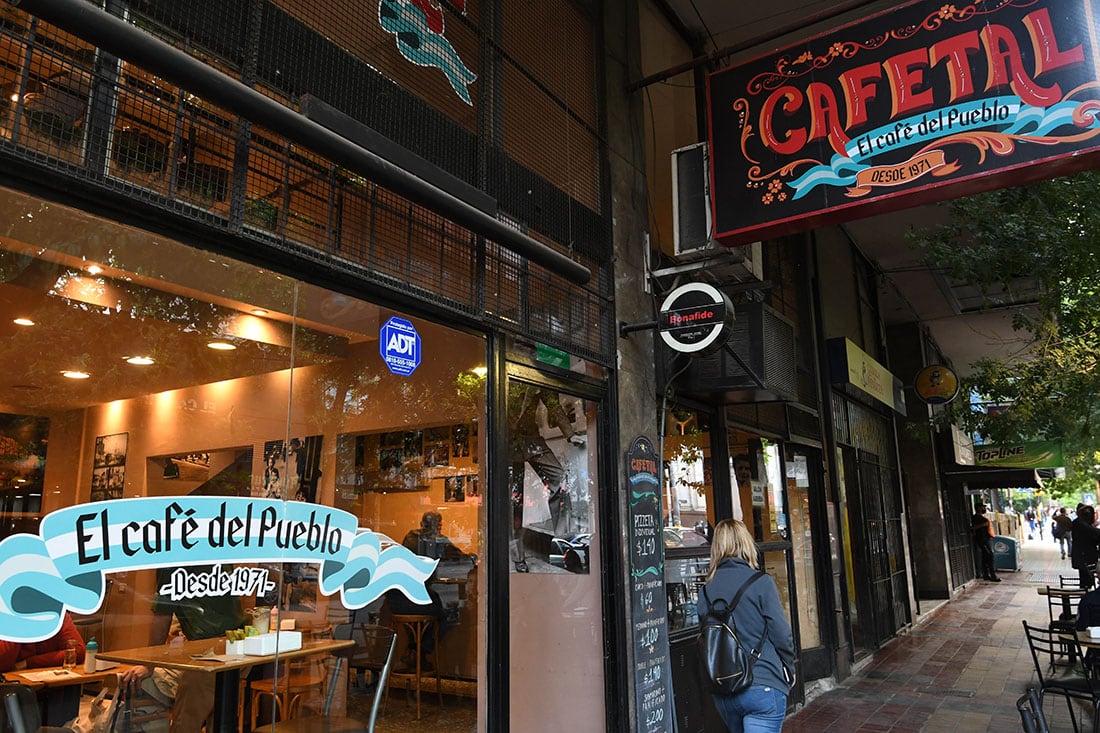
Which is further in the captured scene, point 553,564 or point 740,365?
point 740,365

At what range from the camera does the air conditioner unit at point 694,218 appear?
5879 mm

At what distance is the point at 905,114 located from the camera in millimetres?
4711

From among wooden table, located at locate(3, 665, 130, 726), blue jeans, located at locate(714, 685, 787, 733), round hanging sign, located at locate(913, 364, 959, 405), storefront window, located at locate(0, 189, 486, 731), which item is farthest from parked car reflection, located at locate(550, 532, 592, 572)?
round hanging sign, located at locate(913, 364, 959, 405)

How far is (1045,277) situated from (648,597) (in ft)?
20.1

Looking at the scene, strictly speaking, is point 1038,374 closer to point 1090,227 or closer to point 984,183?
point 1090,227

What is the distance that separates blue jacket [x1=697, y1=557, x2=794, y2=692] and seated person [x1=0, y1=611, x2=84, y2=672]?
321 centimetres

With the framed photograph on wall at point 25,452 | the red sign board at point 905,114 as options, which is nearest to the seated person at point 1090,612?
the red sign board at point 905,114

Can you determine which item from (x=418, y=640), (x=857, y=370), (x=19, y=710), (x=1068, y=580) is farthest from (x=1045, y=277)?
(x=19, y=710)

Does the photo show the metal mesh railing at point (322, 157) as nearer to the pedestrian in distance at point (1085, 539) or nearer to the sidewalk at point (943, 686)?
the sidewalk at point (943, 686)

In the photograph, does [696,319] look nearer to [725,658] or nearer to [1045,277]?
[725,658]

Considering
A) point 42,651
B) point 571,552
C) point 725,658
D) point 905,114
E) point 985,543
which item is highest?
point 905,114

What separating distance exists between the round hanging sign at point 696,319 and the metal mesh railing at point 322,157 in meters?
0.48

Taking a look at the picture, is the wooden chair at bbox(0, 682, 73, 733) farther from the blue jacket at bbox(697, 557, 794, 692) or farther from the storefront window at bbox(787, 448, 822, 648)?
the storefront window at bbox(787, 448, 822, 648)

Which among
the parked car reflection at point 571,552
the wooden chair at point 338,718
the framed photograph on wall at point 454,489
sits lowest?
the wooden chair at point 338,718
